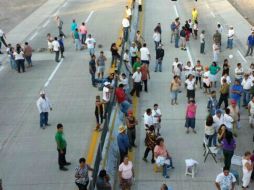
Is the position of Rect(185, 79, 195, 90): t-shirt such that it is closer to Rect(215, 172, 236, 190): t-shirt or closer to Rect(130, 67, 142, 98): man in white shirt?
Rect(130, 67, 142, 98): man in white shirt

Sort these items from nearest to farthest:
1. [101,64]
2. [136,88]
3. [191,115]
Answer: [191,115] < [136,88] < [101,64]

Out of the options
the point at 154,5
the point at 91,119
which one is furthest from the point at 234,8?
the point at 91,119

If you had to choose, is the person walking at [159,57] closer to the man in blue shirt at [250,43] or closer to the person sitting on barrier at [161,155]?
the man in blue shirt at [250,43]

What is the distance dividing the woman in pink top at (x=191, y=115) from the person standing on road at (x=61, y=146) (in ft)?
14.9

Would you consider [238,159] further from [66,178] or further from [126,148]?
[66,178]

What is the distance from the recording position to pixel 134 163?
15.4 metres

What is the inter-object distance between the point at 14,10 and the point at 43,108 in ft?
84.3

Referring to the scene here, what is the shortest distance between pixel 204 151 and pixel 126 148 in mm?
2964

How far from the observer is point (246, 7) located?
127ft

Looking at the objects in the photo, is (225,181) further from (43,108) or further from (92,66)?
(92,66)

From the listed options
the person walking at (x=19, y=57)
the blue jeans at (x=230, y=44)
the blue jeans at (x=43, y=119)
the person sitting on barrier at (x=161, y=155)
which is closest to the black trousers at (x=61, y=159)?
the person sitting on barrier at (x=161, y=155)

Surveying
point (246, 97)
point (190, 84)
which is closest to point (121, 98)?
point (190, 84)

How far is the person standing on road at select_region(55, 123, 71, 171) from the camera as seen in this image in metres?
14.2

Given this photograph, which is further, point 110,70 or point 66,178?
point 110,70
